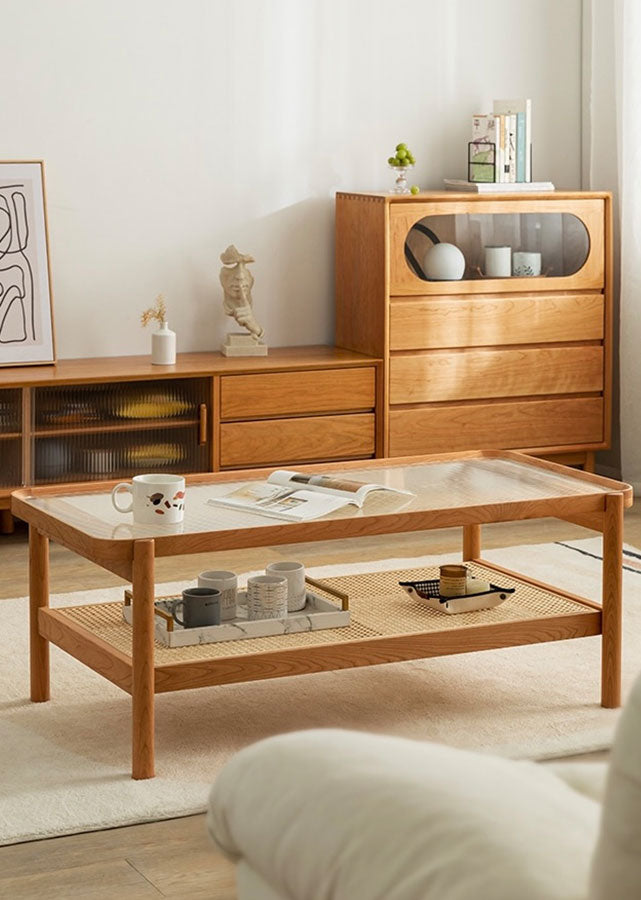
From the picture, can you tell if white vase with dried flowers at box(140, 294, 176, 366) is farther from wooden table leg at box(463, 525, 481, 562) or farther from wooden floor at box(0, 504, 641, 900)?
wooden floor at box(0, 504, 641, 900)

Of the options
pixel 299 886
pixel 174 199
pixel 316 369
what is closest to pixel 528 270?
pixel 316 369

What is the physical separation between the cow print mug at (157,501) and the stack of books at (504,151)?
2728 millimetres

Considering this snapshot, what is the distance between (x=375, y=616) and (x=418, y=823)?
185 centimetres

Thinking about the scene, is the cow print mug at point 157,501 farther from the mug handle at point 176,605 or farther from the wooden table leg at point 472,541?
the wooden table leg at point 472,541

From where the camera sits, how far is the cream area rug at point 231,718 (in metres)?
2.60

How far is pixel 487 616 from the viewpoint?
3.12 m

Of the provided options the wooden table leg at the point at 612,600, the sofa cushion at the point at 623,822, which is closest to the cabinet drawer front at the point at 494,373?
the wooden table leg at the point at 612,600

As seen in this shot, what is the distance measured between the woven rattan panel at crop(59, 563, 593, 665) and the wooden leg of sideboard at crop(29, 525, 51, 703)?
0.19 ft

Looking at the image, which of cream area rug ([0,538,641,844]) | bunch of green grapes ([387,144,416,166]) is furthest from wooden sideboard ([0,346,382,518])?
cream area rug ([0,538,641,844])

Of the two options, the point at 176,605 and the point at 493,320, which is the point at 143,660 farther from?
the point at 493,320

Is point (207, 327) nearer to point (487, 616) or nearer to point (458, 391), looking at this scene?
point (458, 391)

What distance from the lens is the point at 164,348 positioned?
480 centimetres

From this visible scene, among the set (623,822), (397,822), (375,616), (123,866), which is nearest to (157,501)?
(375,616)

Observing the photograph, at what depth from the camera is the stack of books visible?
17.1 ft
